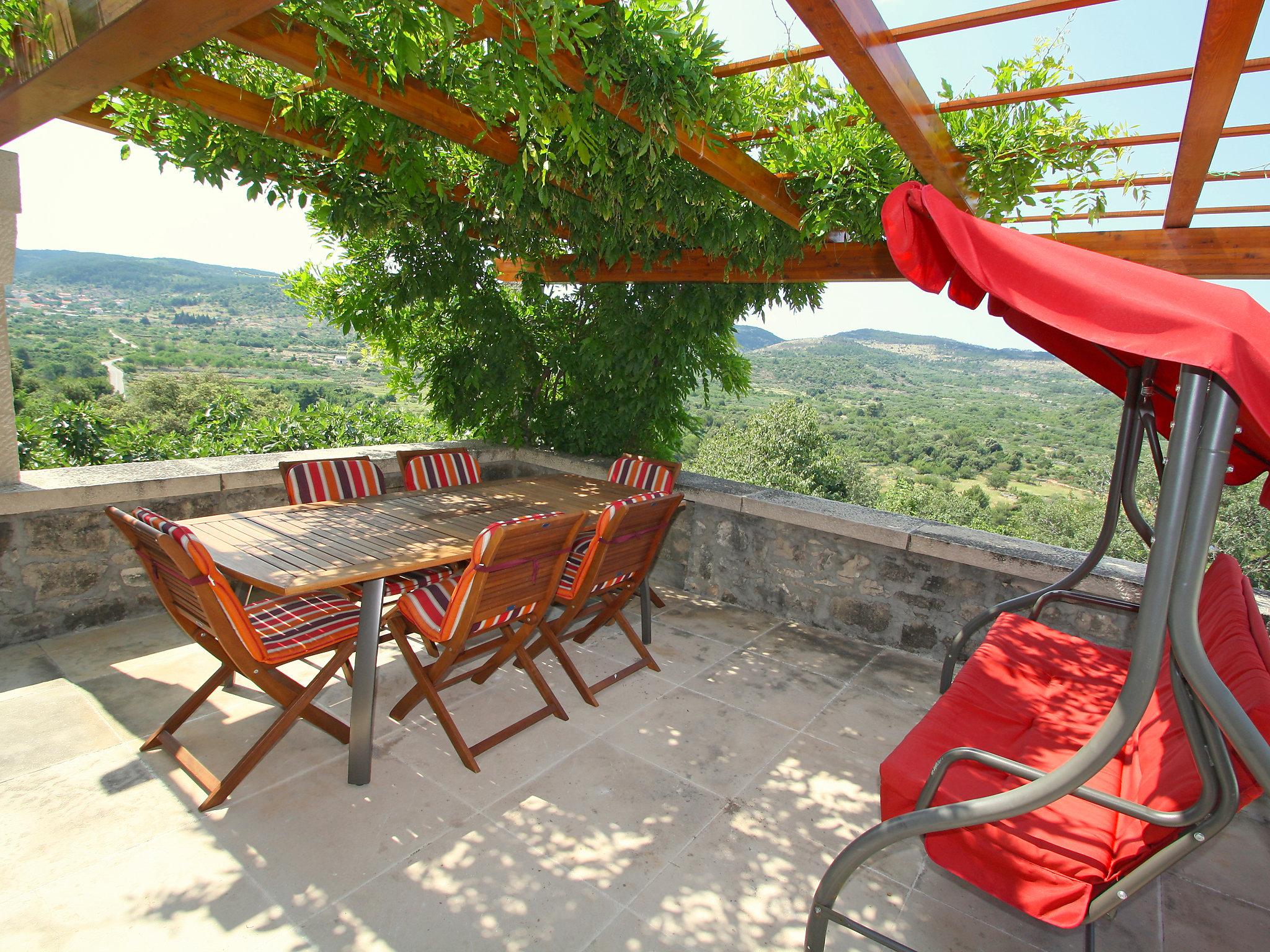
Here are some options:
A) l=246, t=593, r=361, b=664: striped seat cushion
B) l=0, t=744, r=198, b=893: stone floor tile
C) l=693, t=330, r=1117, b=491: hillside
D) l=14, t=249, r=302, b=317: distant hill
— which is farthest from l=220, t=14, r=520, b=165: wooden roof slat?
l=693, t=330, r=1117, b=491: hillside

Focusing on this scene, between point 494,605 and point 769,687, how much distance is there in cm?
147

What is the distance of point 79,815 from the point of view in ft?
6.82

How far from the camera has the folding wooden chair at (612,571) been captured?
2.83 m

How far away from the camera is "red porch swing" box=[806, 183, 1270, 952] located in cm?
119

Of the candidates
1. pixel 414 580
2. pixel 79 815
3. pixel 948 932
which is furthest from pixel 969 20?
pixel 79 815

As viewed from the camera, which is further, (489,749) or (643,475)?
(643,475)

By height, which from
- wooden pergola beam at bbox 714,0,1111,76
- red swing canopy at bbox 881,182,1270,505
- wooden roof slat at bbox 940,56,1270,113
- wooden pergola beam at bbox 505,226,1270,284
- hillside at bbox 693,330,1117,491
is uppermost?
wooden pergola beam at bbox 714,0,1111,76

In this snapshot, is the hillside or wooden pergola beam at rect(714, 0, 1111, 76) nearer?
wooden pergola beam at rect(714, 0, 1111, 76)

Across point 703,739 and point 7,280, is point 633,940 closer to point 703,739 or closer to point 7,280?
point 703,739

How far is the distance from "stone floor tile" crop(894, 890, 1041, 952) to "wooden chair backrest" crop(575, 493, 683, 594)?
1594 millimetres

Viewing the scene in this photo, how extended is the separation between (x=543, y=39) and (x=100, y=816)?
272 cm

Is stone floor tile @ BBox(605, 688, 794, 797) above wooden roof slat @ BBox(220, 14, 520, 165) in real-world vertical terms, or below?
below

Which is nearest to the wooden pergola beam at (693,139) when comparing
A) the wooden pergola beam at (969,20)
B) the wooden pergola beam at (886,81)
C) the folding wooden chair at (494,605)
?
the wooden pergola beam at (969,20)

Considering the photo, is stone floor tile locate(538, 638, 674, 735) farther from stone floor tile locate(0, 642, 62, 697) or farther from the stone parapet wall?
stone floor tile locate(0, 642, 62, 697)
